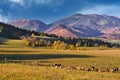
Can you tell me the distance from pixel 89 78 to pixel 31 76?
6659 mm

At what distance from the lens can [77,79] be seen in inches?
1390

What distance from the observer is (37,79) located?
3478 centimetres

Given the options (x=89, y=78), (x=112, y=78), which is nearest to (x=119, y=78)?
(x=112, y=78)

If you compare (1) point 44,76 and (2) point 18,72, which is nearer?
(1) point 44,76

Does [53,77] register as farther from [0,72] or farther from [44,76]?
[0,72]

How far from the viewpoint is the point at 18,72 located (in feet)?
127

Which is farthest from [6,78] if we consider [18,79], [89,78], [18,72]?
[89,78]

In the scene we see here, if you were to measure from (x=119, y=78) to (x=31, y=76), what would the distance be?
10.5 meters

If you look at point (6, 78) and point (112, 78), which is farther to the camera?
point (112, 78)

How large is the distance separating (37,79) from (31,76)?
1676mm

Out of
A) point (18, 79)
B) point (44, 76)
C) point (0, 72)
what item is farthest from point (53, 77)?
point (0, 72)

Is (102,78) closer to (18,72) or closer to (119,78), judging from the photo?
(119,78)

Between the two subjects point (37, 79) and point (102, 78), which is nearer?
point (37, 79)

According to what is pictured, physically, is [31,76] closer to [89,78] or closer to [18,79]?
[18,79]
